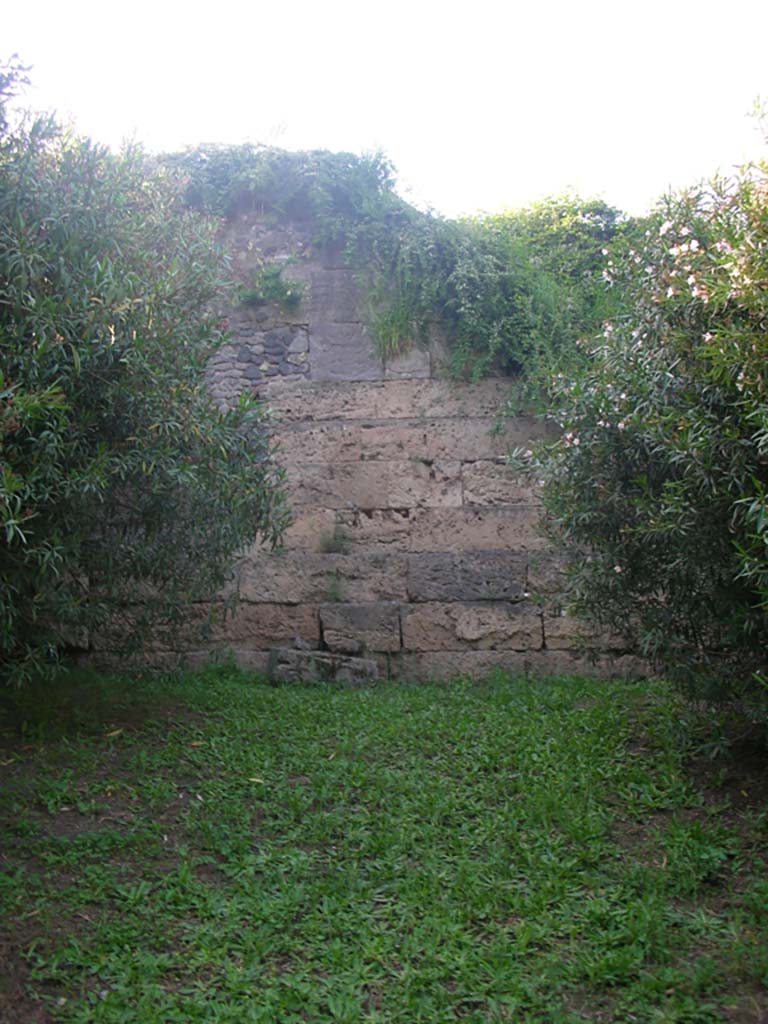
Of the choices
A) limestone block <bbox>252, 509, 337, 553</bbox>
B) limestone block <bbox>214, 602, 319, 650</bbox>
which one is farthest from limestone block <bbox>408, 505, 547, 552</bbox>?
limestone block <bbox>214, 602, 319, 650</bbox>

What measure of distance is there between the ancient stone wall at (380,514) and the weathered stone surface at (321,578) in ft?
0.04

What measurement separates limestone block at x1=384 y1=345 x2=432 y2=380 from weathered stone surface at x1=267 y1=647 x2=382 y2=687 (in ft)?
8.44

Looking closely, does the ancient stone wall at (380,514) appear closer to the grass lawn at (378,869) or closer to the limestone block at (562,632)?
the limestone block at (562,632)

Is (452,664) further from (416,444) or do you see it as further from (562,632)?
(416,444)

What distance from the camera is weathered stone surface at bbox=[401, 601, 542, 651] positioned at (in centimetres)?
764

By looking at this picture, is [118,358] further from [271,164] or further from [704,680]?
[271,164]

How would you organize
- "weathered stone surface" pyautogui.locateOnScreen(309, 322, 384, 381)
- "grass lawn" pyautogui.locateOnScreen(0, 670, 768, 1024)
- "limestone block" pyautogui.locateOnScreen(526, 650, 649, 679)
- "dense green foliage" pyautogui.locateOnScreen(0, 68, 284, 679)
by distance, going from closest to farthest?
"grass lawn" pyautogui.locateOnScreen(0, 670, 768, 1024) → "dense green foliage" pyautogui.locateOnScreen(0, 68, 284, 679) → "limestone block" pyautogui.locateOnScreen(526, 650, 649, 679) → "weathered stone surface" pyautogui.locateOnScreen(309, 322, 384, 381)

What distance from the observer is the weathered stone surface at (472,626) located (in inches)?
301

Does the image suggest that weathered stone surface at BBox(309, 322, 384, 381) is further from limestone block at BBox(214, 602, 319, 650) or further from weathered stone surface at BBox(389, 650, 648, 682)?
weathered stone surface at BBox(389, 650, 648, 682)

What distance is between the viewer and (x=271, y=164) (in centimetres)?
851

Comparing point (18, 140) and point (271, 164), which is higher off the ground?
point (271, 164)

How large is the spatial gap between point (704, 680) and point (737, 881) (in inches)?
45.6

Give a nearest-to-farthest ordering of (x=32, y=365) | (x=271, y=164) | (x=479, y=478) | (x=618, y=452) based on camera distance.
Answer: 1. (x=32, y=365)
2. (x=618, y=452)
3. (x=479, y=478)
4. (x=271, y=164)

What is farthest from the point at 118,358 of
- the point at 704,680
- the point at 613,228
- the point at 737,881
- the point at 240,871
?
the point at 613,228
